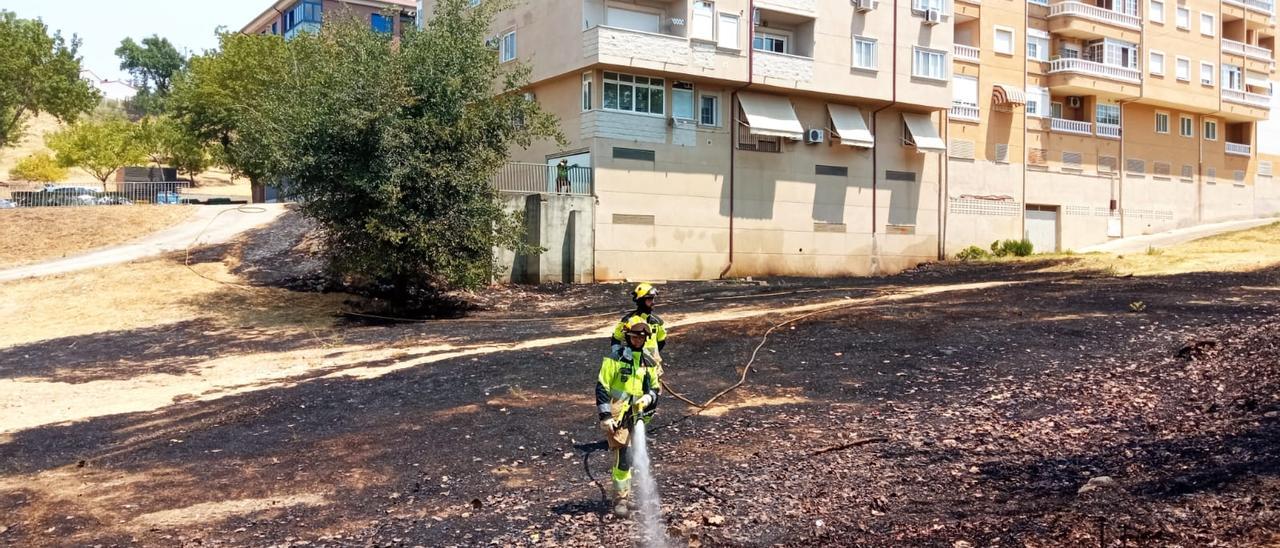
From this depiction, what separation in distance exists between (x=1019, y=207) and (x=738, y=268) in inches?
712

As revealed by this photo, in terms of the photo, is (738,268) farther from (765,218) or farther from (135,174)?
(135,174)

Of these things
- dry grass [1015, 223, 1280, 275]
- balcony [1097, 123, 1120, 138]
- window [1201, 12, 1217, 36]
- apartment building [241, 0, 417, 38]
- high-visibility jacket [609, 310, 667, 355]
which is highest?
apartment building [241, 0, 417, 38]

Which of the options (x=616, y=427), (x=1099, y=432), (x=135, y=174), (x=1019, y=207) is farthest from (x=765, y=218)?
(x=135, y=174)

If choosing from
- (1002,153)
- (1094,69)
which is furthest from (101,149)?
(1094,69)

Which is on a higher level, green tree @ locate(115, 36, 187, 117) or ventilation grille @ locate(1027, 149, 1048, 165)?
green tree @ locate(115, 36, 187, 117)

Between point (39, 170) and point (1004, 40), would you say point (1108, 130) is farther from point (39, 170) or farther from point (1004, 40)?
point (39, 170)

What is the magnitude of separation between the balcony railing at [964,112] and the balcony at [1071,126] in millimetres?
5442

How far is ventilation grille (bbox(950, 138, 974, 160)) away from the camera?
4700cm

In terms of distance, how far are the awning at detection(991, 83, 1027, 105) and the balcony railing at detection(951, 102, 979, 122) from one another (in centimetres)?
154

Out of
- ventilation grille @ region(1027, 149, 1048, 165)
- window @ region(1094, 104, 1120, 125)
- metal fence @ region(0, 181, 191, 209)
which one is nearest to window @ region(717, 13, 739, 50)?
ventilation grille @ region(1027, 149, 1048, 165)

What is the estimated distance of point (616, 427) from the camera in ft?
32.8

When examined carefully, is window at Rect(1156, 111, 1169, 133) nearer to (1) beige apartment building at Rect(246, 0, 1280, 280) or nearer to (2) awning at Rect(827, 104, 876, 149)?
(1) beige apartment building at Rect(246, 0, 1280, 280)

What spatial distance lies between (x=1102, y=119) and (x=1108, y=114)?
2.12 ft

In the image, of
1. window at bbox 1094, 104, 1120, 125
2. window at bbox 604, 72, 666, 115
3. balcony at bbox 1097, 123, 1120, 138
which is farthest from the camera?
window at bbox 1094, 104, 1120, 125
